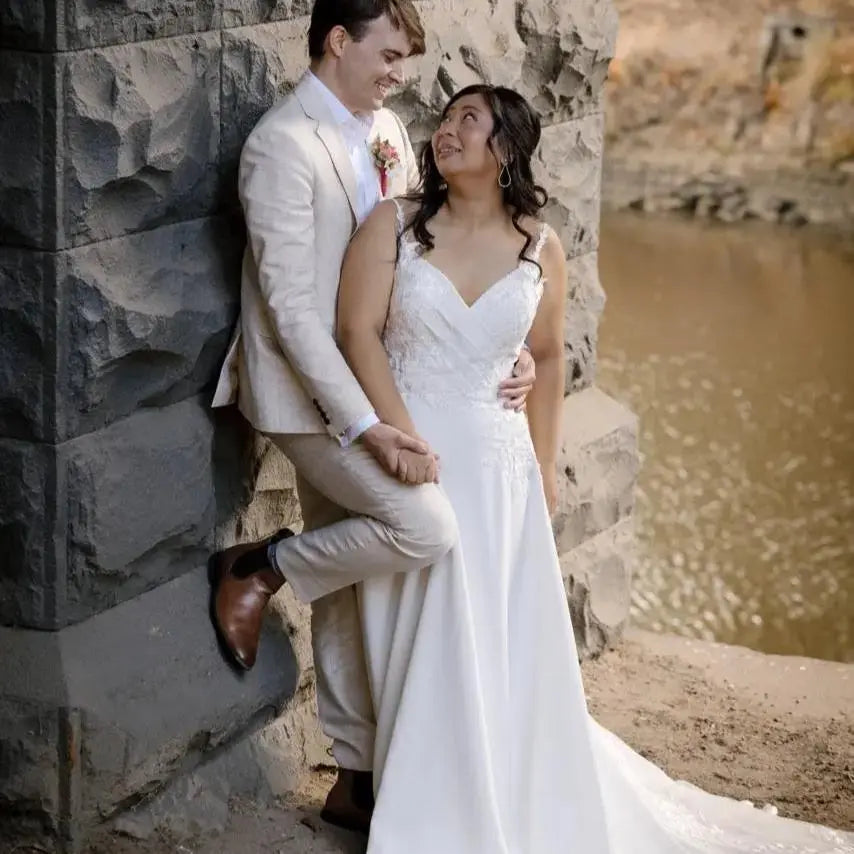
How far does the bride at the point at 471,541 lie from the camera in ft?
10.5

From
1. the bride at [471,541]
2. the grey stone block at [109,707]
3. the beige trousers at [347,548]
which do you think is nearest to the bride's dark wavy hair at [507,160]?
the bride at [471,541]

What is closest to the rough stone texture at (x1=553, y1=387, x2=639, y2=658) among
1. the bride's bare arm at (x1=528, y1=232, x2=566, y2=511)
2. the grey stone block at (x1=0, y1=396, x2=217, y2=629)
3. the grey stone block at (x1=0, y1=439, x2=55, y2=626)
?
the bride's bare arm at (x1=528, y1=232, x2=566, y2=511)

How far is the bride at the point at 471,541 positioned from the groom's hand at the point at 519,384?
0.02 meters

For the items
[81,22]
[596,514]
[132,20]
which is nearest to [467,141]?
[132,20]

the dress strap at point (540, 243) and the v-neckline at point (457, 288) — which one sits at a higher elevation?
the dress strap at point (540, 243)

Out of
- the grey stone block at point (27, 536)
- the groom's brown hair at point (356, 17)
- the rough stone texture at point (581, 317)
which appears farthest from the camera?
the rough stone texture at point (581, 317)

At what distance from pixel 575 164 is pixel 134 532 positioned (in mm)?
1855

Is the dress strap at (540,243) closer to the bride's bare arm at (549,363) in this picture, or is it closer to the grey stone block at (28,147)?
the bride's bare arm at (549,363)

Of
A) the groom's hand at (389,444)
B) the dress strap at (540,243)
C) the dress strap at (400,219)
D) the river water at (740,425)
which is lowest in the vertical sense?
the river water at (740,425)

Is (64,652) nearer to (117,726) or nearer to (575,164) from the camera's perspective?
(117,726)

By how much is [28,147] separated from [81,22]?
0.22 m

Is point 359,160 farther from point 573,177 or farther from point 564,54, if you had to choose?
point 573,177

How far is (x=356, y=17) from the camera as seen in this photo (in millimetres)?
3107

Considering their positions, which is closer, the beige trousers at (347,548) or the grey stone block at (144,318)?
the grey stone block at (144,318)
